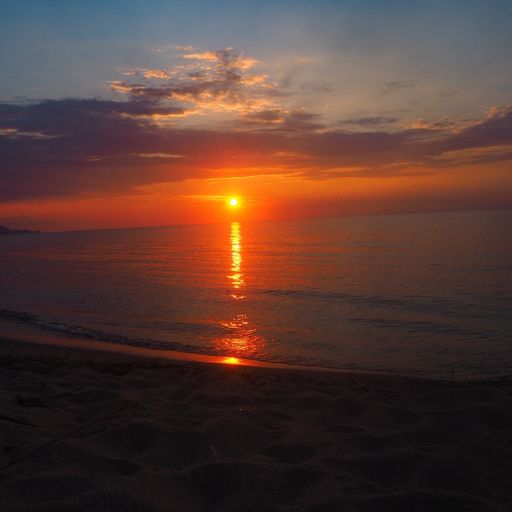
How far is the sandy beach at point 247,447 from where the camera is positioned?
300 cm

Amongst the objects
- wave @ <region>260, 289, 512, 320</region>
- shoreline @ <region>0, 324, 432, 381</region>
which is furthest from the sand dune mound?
wave @ <region>260, 289, 512, 320</region>

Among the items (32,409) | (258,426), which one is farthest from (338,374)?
(32,409)

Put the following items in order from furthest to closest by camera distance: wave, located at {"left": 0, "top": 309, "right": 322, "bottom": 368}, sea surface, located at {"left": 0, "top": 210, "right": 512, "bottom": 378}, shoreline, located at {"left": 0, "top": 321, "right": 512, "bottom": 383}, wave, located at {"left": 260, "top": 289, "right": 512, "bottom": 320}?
wave, located at {"left": 260, "top": 289, "right": 512, "bottom": 320}, sea surface, located at {"left": 0, "top": 210, "right": 512, "bottom": 378}, wave, located at {"left": 0, "top": 309, "right": 322, "bottom": 368}, shoreline, located at {"left": 0, "top": 321, "right": 512, "bottom": 383}

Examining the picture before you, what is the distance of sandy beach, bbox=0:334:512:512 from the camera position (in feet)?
9.85

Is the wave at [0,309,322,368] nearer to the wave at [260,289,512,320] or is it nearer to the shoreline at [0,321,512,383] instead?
the shoreline at [0,321,512,383]

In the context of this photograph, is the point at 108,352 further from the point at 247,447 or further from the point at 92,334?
the point at 247,447

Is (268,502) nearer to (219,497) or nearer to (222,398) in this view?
(219,497)

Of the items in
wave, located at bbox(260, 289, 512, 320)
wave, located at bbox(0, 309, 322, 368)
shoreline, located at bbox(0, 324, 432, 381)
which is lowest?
wave, located at bbox(260, 289, 512, 320)

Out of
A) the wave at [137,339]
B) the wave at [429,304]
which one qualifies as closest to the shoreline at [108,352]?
the wave at [137,339]

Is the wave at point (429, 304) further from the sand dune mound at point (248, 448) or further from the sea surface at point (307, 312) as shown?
the sand dune mound at point (248, 448)

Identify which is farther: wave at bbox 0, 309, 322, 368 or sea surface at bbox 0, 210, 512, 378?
sea surface at bbox 0, 210, 512, 378

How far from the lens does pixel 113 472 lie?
3.36 metres

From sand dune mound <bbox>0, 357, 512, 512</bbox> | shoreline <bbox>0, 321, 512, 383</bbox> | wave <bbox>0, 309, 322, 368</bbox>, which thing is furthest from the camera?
wave <bbox>0, 309, 322, 368</bbox>

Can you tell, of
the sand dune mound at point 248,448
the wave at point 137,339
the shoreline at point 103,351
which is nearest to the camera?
the sand dune mound at point 248,448
